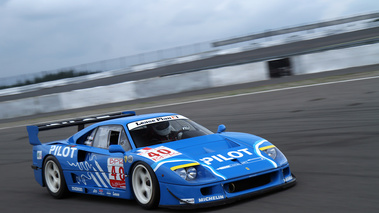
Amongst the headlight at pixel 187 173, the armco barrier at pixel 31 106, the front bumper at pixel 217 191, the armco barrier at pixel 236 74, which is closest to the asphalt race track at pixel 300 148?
the front bumper at pixel 217 191

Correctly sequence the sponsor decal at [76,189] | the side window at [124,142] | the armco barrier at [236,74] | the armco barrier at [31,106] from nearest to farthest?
1. the side window at [124,142]
2. the sponsor decal at [76,189]
3. the armco barrier at [236,74]
4. the armco barrier at [31,106]

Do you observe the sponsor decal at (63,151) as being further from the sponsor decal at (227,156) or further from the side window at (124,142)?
the sponsor decal at (227,156)

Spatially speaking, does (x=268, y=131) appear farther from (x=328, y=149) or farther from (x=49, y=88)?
(x=49, y=88)

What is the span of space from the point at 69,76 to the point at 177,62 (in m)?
8.23

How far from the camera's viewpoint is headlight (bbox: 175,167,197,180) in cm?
457

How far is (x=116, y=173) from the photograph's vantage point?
5.29 metres

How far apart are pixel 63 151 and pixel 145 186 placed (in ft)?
6.20

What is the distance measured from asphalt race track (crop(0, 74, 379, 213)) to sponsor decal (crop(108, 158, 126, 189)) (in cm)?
25

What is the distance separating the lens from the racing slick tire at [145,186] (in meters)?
4.69

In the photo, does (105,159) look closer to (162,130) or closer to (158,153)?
(162,130)

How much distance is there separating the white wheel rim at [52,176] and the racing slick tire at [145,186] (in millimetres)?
1795

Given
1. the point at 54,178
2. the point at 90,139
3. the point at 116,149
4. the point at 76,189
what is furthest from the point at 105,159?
the point at 54,178

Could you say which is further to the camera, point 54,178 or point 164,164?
point 54,178

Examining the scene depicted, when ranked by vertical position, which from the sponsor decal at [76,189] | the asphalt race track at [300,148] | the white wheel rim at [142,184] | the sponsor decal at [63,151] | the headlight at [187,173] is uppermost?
the sponsor decal at [63,151]
